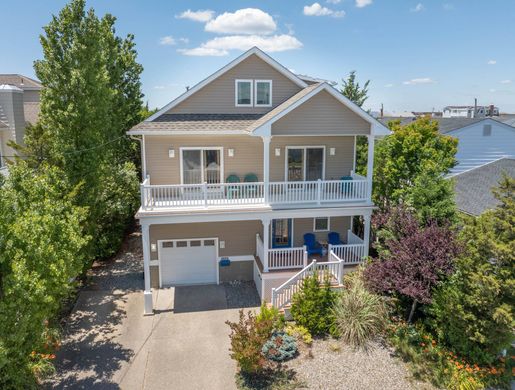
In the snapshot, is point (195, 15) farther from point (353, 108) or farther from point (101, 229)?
point (101, 229)

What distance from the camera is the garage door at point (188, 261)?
1630cm

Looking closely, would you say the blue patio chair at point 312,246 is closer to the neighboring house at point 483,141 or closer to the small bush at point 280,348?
the small bush at point 280,348

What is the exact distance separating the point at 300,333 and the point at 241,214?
15.8 ft

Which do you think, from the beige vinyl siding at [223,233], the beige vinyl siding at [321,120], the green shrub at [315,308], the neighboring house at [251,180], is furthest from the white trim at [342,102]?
the green shrub at [315,308]

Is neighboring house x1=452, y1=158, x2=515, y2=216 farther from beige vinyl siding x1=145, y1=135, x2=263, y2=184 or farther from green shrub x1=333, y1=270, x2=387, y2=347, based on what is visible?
beige vinyl siding x1=145, y1=135, x2=263, y2=184

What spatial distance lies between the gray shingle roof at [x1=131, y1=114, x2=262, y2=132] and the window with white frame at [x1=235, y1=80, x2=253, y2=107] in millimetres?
561

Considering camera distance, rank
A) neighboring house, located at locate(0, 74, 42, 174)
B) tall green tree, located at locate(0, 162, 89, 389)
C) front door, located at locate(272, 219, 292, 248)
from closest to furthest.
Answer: tall green tree, located at locate(0, 162, 89, 389), front door, located at locate(272, 219, 292, 248), neighboring house, located at locate(0, 74, 42, 174)

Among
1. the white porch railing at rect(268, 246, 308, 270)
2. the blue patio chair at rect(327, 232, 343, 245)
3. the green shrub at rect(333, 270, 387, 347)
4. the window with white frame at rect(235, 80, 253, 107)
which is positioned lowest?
the green shrub at rect(333, 270, 387, 347)

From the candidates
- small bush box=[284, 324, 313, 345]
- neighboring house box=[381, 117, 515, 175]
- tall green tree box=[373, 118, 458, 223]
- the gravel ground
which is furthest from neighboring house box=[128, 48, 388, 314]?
neighboring house box=[381, 117, 515, 175]

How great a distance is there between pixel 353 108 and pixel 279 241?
6715 mm

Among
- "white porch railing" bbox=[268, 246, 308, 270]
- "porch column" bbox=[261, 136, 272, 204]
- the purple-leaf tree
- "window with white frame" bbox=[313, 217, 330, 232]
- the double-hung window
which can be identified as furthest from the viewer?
"window with white frame" bbox=[313, 217, 330, 232]

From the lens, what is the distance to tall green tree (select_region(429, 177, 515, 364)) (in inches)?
379

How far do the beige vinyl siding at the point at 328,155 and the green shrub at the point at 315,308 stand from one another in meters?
5.67

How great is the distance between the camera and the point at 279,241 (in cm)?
1714
